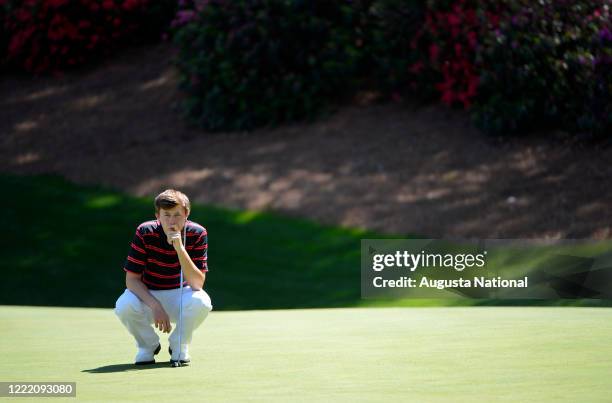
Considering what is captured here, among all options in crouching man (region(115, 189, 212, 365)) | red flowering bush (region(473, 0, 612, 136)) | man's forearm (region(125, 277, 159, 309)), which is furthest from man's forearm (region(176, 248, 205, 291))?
red flowering bush (region(473, 0, 612, 136))

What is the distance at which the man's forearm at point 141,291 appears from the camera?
676cm

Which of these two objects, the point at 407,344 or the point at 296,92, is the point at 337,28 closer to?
the point at 296,92

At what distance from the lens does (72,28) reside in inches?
935

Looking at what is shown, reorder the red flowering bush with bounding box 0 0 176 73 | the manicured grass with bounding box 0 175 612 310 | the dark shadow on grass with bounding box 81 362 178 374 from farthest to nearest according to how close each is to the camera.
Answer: the red flowering bush with bounding box 0 0 176 73 < the manicured grass with bounding box 0 175 612 310 < the dark shadow on grass with bounding box 81 362 178 374

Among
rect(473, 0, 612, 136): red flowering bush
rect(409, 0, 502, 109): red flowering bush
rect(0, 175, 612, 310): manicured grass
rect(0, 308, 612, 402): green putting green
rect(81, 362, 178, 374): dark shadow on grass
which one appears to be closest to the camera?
rect(0, 308, 612, 402): green putting green

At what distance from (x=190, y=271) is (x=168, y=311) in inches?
16.3

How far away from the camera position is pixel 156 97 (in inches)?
901

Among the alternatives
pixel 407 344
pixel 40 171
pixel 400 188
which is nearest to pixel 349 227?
pixel 400 188

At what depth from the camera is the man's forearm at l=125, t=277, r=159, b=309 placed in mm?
6762

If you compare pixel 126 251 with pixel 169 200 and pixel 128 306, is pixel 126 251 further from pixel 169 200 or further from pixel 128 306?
pixel 169 200

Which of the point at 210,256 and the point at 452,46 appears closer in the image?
the point at 210,256

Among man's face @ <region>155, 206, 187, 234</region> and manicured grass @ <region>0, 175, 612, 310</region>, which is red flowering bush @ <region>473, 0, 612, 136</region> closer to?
manicured grass @ <region>0, 175, 612, 310</region>

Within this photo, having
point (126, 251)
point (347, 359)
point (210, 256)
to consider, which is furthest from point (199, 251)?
point (126, 251)

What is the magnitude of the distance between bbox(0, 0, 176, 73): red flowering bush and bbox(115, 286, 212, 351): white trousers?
1720 centimetres
